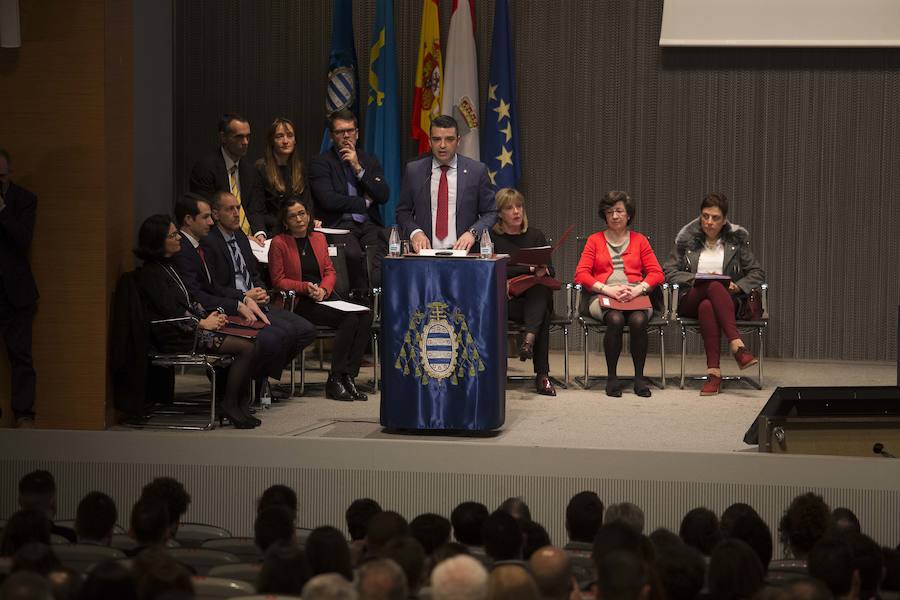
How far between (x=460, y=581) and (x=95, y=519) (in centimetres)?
149

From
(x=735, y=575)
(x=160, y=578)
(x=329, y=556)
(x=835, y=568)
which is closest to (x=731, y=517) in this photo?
(x=835, y=568)

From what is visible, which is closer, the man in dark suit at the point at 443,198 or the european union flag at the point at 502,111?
the man in dark suit at the point at 443,198

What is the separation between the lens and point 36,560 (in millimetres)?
3084

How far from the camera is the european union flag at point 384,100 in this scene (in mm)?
9141

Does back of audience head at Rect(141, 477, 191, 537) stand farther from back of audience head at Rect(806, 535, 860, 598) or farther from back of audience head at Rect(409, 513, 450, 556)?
back of audience head at Rect(806, 535, 860, 598)

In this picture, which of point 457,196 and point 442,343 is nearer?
point 442,343

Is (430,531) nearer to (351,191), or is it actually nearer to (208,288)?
(208,288)

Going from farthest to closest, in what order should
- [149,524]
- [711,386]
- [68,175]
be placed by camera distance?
[711,386] < [68,175] < [149,524]

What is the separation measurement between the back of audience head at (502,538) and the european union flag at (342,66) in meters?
5.76

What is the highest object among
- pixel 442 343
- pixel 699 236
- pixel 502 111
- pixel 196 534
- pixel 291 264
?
pixel 502 111

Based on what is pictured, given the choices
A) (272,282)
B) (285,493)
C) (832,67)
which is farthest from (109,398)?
(832,67)

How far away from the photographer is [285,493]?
4191 millimetres

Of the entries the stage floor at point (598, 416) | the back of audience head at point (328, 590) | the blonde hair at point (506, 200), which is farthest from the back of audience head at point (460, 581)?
the blonde hair at point (506, 200)

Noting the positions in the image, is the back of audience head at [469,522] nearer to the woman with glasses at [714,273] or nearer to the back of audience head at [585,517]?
the back of audience head at [585,517]
